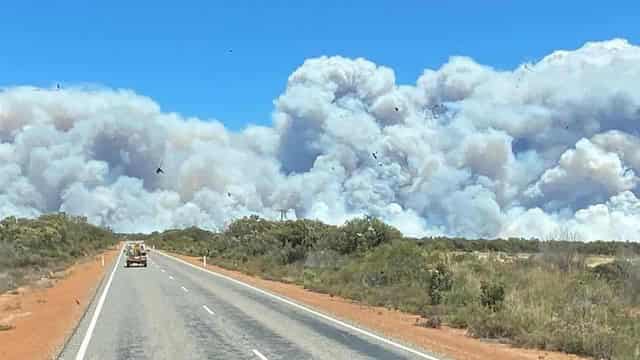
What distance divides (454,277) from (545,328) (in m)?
9.91

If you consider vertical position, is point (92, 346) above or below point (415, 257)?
below

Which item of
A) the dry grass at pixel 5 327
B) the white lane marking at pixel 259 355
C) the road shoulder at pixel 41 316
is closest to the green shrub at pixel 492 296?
the white lane marking at pixel 259 355

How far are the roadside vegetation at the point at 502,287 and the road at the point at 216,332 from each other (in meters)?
3.62

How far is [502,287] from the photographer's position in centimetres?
2294

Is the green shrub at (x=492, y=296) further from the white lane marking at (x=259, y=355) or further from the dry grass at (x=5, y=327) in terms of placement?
the dry grass at (x=5, y=327)

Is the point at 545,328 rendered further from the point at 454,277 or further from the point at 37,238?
the point at 37,238

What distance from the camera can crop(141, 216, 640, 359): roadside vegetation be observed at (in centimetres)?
1725

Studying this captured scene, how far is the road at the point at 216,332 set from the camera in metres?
14.2

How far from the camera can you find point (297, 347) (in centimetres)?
1498

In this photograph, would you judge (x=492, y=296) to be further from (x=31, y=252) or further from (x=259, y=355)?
(x=31, y=252)

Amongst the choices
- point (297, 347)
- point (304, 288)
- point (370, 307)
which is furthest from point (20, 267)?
point (297, 347)

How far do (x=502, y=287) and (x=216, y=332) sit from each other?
9.47 m

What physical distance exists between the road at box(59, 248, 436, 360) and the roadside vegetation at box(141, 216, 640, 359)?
362 cm

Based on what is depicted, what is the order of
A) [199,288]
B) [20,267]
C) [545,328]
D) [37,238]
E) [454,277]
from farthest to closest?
[37,238], [20,267], [199,288], [454,277], [545,328]
